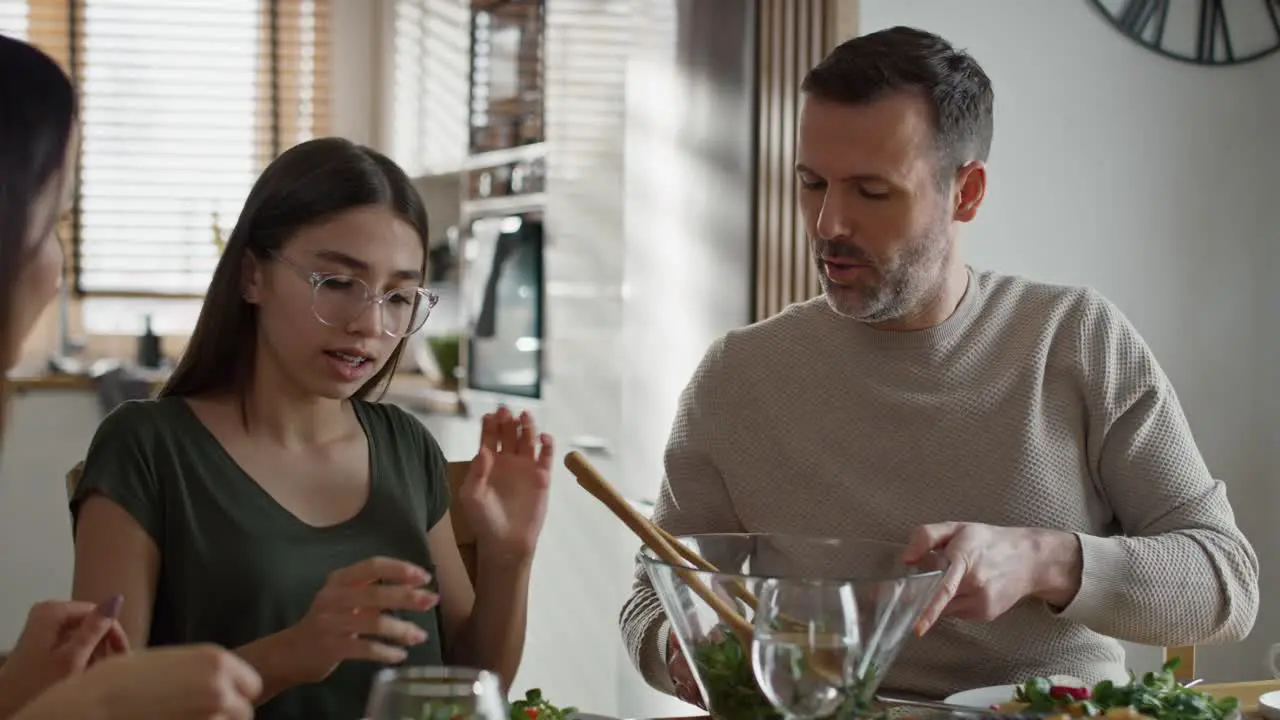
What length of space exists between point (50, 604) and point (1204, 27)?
2.41 meters

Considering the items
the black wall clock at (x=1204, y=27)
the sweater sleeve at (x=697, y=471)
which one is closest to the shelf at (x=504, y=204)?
the black wall clock at (x=1204, y=27)

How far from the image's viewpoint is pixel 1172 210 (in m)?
2.83

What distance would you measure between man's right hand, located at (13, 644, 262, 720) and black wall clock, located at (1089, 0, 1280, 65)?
2.36 metres

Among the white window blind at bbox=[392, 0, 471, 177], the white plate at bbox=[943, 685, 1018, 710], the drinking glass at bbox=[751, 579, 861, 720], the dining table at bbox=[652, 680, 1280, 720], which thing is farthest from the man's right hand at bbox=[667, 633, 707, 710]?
the white window blind at bbox=[392, 0, 471, 177]

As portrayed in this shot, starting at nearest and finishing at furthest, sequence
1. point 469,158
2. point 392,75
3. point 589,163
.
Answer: point 589,163
point 469,158
point 392,75

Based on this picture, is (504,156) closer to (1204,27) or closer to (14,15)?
(1204,27)

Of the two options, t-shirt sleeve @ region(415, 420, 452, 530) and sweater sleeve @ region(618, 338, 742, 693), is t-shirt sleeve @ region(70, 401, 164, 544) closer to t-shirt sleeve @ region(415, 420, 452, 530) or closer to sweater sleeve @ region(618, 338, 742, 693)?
t-shirt sleeve @ region(415, 420, 452, 530)

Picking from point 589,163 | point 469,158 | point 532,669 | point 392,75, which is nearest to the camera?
point 589,163

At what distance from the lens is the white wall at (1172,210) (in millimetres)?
2750

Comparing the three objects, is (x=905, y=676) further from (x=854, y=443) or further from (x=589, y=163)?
(x=589, y=163)

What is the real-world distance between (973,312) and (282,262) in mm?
850

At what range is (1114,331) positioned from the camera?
5.77 feet

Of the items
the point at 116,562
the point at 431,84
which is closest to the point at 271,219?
the point at 116,562

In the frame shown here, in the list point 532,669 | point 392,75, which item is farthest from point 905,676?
point 392,75
